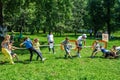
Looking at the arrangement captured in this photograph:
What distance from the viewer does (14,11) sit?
3644 cm

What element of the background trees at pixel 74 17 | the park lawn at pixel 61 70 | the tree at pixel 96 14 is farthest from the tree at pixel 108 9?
the park lawn at pixel 61 70

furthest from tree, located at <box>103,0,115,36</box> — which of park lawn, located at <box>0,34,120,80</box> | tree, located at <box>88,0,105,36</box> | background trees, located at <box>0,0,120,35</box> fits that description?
park lawn, located at <box>0,34,120,80</box>

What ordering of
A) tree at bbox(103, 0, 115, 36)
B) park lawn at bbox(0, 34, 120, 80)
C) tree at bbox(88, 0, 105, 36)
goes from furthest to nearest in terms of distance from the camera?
tree at bbox(88, 0, 105, 36)
tree at bbox(103, 0, 115, 36)
park lawn at bbox(0, 34, 120, 80)

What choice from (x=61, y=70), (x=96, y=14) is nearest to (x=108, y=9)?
(x=96, y=14)

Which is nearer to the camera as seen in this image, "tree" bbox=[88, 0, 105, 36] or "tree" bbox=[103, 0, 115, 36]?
"tree" bbox=[103, 0, 115, 36]

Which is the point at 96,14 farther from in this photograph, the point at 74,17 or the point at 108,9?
the point at 74,17

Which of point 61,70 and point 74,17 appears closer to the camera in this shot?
point 61,70

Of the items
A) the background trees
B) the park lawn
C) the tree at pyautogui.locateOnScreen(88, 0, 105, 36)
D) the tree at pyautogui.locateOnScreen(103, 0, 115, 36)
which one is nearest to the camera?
the park lawn

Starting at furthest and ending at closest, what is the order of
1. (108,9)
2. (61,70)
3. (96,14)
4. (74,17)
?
(74,17) → (96,14) → (108,9) → (61,70)

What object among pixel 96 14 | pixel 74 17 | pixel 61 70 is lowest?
pixel 74 17

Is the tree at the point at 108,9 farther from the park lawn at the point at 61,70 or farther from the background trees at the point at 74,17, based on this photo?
the park lawn at the point at 61,70

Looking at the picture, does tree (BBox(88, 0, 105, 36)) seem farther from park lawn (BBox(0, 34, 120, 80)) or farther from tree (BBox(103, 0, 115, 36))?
park lawn (BBox(0, 34, 120, 80))

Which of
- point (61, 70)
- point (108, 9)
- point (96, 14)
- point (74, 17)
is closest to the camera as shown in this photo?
point (61, 70)

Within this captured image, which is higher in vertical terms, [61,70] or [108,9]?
[61,70]
